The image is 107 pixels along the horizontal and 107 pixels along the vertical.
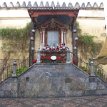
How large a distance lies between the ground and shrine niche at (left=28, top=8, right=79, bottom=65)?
15.8ft

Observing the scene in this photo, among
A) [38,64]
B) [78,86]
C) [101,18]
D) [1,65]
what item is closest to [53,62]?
[38,64]

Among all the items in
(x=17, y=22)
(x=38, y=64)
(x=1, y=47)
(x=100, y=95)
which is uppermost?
(x=17, y=22)

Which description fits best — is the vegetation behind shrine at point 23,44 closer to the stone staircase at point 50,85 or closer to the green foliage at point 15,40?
the green foliage at point 15,40

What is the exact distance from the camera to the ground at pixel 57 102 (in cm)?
1551

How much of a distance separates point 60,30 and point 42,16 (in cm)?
166

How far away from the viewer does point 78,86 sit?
1781 cm

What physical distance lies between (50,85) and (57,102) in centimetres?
195

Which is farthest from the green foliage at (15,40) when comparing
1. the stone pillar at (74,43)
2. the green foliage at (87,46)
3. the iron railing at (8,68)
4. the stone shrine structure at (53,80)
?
the green foliage at (87,46)

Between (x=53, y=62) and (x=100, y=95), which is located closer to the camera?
(x=100, y=95)

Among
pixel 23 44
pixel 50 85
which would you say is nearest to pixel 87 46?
pixel 23 44

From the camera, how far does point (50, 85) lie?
1781cm

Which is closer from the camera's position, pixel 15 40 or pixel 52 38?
pixel 52 38

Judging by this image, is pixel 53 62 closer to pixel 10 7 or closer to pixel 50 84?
pixel 50 84

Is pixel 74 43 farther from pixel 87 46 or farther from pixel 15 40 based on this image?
pixel 15 40
